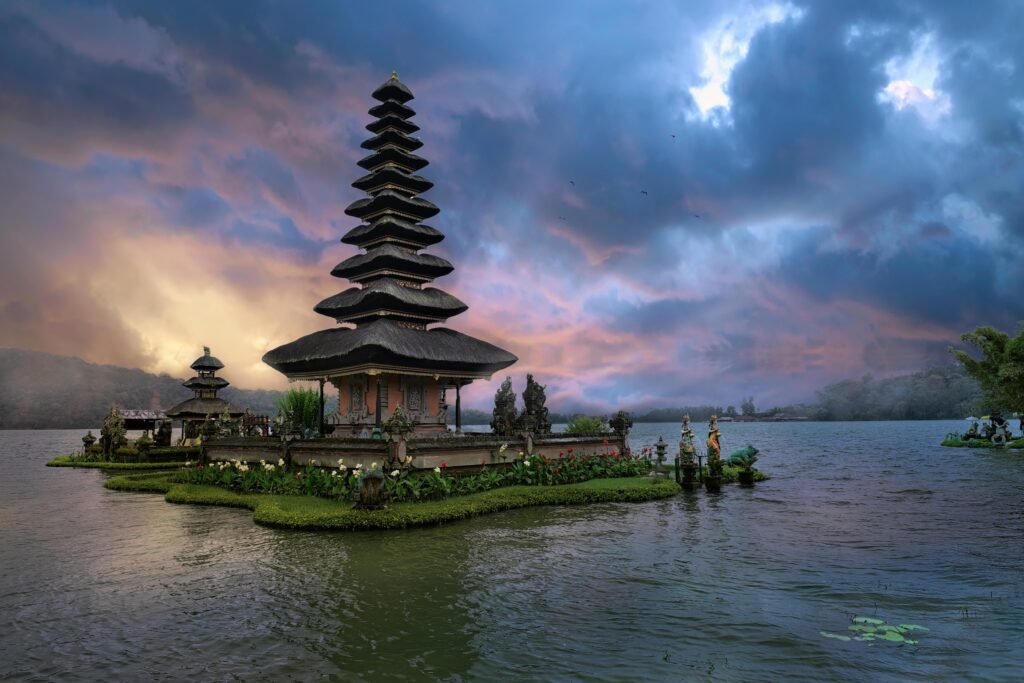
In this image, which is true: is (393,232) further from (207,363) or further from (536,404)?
(207,363)

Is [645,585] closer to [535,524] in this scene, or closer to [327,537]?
[535,524]

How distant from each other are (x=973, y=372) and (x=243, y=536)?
189 feet

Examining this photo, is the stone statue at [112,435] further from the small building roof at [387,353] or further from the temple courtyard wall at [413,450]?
the small building roof at [387,353]

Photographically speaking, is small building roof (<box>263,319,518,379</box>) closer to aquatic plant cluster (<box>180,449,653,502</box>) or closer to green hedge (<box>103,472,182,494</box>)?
aquatic plant cluster (<box>180,449,653,502</box>)

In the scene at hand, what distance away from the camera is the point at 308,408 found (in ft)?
156

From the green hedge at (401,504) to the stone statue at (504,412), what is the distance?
4.71 metres

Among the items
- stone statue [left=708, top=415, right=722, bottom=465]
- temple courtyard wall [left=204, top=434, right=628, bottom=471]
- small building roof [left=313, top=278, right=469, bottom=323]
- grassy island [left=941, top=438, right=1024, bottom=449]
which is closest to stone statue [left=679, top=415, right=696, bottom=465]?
stone statue [left=708, top=415, right=722, bottom=465]

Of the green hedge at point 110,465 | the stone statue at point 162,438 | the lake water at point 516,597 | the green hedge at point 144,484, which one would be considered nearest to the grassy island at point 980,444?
the lake water at point 516,597

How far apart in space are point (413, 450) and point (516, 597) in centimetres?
1085

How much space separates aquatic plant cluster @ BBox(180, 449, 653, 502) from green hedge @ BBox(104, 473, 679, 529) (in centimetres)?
52

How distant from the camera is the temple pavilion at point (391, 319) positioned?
26.7 metres

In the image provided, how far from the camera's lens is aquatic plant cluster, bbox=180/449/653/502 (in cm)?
1941

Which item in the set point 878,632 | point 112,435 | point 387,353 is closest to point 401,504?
point 387,353

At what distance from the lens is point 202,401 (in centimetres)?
4634
